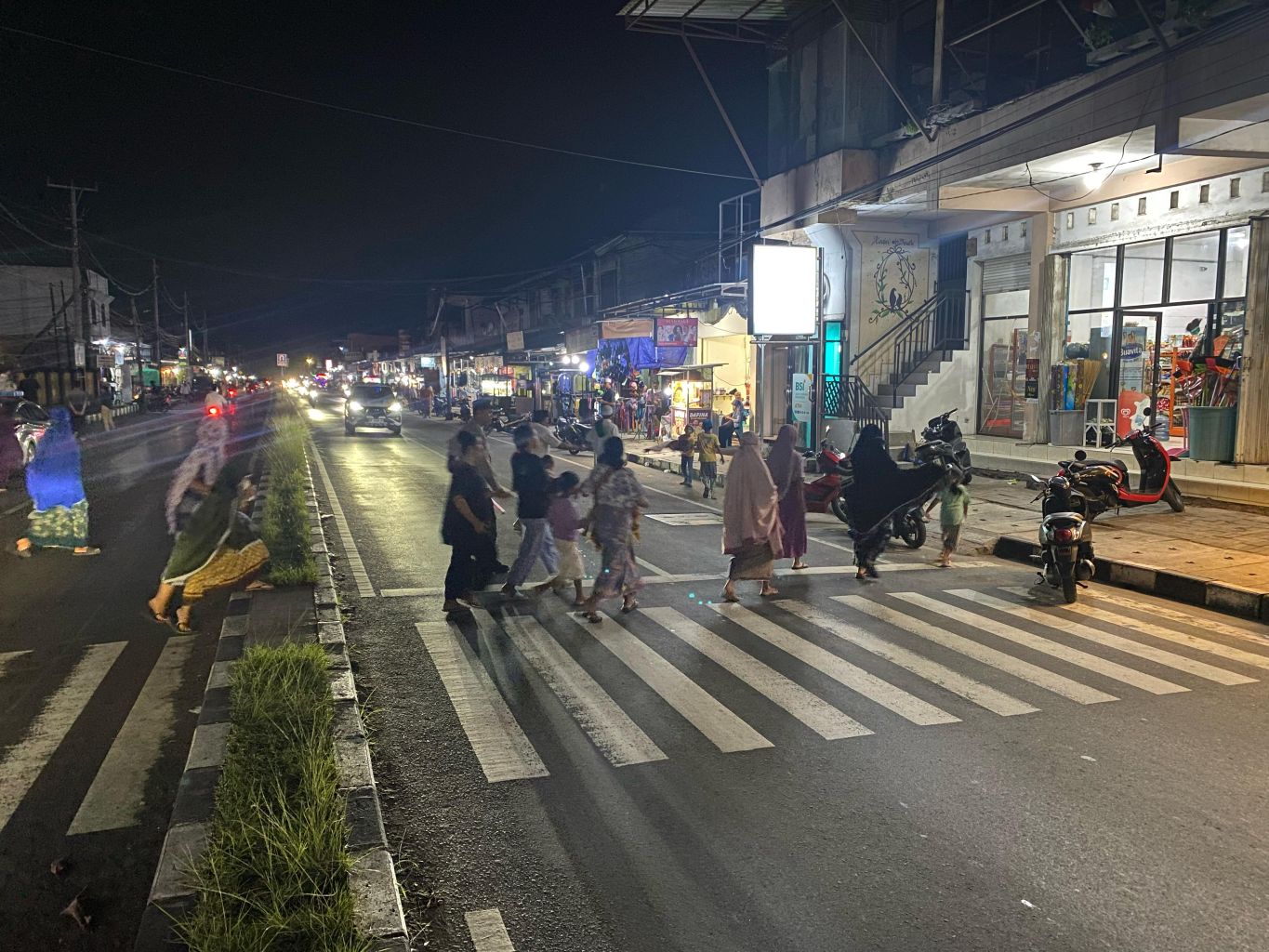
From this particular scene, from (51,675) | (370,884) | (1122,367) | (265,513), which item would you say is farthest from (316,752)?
(1122,367)

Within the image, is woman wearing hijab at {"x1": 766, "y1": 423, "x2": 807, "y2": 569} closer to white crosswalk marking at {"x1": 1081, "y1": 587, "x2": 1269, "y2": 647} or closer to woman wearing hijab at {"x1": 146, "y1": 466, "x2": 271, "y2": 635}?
white crosswalk marking at {"x1": 1081, "y1": 587, "x2": 1269, "y2": 647}

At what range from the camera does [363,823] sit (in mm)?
4207

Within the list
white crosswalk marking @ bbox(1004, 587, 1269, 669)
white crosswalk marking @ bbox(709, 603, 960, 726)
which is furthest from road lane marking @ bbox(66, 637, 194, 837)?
white crosswalk marking @ bbox(1004, 587, 1269, 669)

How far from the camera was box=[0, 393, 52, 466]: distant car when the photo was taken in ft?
64.8

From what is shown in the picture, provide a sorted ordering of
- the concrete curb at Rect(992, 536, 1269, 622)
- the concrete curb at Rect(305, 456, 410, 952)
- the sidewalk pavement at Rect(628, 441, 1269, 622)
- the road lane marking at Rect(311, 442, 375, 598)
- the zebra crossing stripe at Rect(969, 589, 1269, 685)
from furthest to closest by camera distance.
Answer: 1. the road lane marking at Rect(311, 442, 375, 598)
2. the sidewalk pavement at Rect(628, 441, 1269, 622)
3. the concrete curb at Rect(992, 536, 1269, 622)
4. the zebra crossing stripe at Rect(969, 589, 1269, 685)
5. the concrete curb at Rect(305, 456, 410, 952)

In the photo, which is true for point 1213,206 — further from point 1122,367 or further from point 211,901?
point 211,901

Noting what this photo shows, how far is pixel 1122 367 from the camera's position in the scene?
17609 mm

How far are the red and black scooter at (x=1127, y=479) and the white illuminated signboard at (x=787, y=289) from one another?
960 centimetres

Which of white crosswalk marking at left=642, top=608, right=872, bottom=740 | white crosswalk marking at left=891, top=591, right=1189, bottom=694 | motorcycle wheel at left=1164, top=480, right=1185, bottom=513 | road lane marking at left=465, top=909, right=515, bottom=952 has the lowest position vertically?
white crosswalk marking at left=891, top=591, right=1189, bottom=694

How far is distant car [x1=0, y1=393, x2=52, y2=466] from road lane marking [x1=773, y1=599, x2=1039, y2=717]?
697 inches

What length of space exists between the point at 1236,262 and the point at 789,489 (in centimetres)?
1010

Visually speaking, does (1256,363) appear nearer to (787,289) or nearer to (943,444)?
(943,444)

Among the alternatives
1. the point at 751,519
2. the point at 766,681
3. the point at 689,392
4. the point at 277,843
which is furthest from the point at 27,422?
the point at 277,843

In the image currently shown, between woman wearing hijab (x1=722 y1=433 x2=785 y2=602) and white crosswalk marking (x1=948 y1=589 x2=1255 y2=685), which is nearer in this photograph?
white crosswalk marking (x1=948 y1=589 x2=1255 y2=685)
